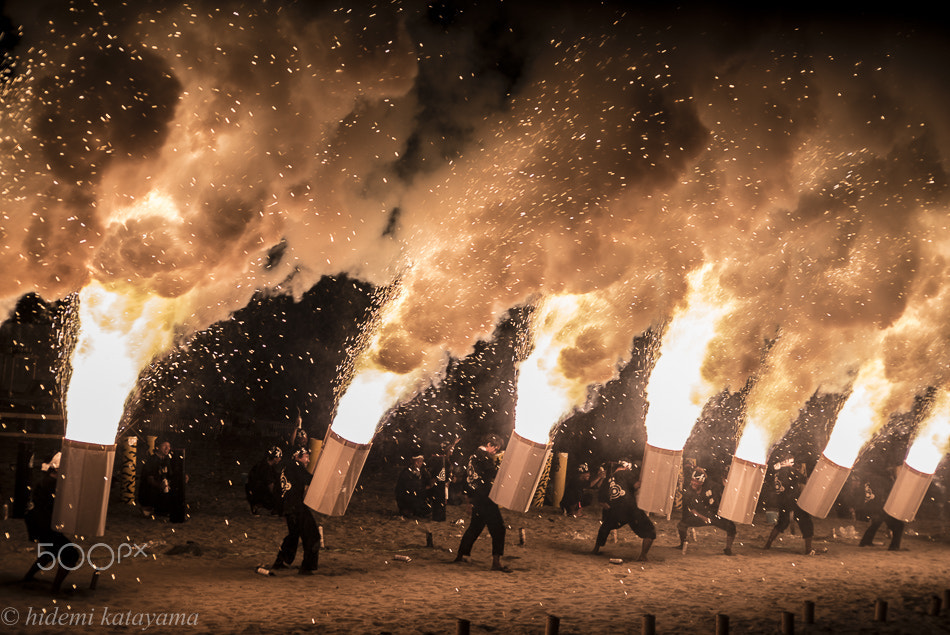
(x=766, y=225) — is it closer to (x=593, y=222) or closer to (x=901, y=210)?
(x=901, y=210)

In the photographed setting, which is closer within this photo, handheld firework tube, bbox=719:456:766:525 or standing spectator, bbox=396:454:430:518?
handheld firework tube, bbox=719:456:766:525

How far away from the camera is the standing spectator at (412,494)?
12.0 meters

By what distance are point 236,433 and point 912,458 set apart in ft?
52.2

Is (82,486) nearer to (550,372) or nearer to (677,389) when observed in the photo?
(550,372)

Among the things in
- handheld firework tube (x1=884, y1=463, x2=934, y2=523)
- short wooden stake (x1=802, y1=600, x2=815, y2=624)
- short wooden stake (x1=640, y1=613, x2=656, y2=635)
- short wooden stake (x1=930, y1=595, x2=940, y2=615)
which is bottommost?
short wooden stake (x1=640, y1=613, x2=656, y2=635)

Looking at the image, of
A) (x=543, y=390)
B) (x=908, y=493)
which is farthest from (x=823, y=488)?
(x=543, y=390)

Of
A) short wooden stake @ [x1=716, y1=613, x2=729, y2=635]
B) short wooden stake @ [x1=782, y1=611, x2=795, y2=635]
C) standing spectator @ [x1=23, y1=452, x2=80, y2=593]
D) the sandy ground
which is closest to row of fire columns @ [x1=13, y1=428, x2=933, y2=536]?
standing spectator @ [x1=23, y1=452, x2=80, y2=593]

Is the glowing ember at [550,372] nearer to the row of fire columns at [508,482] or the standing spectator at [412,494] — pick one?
the row of fire columns at [508,482]

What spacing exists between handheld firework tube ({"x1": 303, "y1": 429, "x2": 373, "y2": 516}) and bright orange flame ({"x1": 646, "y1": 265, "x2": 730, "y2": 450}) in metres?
3.77

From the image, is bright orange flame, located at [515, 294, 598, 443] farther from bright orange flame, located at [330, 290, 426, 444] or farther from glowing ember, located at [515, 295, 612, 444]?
bright orange flame, located at [330, 290, 426, 444]

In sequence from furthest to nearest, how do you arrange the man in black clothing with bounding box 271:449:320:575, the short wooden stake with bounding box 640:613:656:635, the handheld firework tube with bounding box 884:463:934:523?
the handheld firework tube with bounding box 884:463:934:523, the man in black clothing with bounding box 271:449:320:575, the short wooden stake with bounding box 640:613:656:635

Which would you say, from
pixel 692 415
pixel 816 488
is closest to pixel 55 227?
pixel 692 415

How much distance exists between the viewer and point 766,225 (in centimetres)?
970

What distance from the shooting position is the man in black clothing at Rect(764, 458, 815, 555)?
1108cm
